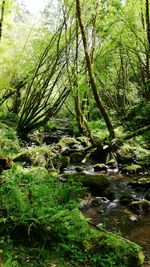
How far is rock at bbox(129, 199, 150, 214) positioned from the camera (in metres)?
8.00

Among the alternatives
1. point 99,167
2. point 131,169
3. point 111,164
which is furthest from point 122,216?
point 111,164

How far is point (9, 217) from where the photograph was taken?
16.0 ft

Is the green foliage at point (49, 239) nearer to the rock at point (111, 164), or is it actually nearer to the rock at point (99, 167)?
the rock at point (99, 167)

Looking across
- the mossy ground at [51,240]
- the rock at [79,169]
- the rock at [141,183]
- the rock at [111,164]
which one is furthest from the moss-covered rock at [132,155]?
the mossy ground at [51,240]

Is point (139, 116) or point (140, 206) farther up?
point (139, 116)

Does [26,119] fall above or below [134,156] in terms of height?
above

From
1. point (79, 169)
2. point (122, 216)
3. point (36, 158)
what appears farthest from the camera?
point (79, 169)

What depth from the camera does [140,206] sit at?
26.9 ft

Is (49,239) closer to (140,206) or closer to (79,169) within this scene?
(140,206)

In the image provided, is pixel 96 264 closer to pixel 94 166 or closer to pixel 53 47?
pixel 94 166

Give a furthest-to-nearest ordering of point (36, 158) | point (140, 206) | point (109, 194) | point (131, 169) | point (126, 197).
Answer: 1. point (131, 169)
2. point (36, 158)
3. point (109, 194)
4. point (126, 197)
5. point (140, 206)

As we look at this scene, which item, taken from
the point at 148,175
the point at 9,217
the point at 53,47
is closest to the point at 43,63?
the point at 53,47

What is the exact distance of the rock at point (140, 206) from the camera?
7997 mm

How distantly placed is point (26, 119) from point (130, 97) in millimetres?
10455
